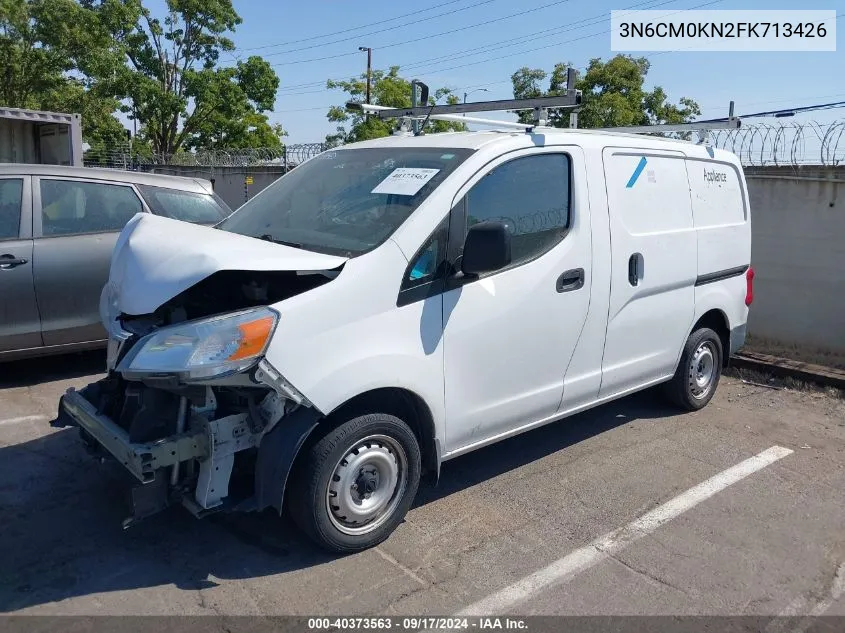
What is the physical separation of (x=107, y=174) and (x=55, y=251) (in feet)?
2.99

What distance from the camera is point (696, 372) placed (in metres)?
5.88

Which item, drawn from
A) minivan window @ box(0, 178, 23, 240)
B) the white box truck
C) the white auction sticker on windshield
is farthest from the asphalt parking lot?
the white box truck

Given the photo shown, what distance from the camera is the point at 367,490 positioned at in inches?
143

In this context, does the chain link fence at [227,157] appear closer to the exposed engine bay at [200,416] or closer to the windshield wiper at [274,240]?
the windshield wiper at [274,240]

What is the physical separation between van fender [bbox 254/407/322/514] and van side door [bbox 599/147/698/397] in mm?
2242

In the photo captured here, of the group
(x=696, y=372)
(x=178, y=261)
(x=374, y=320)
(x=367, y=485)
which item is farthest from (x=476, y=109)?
(x=696, y=372)

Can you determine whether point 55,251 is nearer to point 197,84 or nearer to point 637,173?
point 637,173

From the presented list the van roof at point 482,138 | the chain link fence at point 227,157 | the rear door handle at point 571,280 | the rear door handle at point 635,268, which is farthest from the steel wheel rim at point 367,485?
the chain link fence at point 227,157

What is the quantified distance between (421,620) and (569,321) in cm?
198

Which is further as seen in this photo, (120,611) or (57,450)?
(57,450)

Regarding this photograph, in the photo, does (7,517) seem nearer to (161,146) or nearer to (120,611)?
(120,611)

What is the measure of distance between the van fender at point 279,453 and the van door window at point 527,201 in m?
1.35

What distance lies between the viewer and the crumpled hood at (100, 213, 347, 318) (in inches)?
125

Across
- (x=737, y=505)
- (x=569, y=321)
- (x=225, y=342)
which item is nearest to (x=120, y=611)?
(x=225, y=342)
